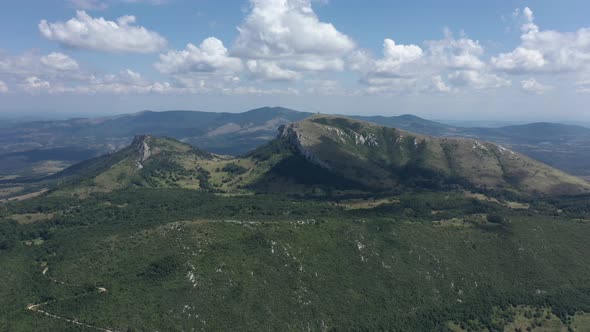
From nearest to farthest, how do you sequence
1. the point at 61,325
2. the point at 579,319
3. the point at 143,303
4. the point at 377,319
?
the point at 61,325 < the point at 143,303 < the point at 377,319 < the point at 579,319

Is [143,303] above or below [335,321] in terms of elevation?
above

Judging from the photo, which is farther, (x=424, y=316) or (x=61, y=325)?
(x=424, y=316)

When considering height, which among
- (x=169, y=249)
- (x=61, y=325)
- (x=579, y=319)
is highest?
(x=169, y=249)

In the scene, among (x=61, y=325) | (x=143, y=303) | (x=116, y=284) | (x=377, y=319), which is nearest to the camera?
(x=61, y=325)

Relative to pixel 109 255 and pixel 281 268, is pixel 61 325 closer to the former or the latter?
pixel 109 255

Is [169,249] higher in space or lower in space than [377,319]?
higher

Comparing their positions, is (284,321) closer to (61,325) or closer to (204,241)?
(204,241)

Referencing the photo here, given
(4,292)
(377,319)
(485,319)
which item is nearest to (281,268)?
(377,319)

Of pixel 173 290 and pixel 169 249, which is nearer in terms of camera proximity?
pixel 173 290

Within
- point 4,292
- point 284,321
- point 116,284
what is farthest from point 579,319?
point 4,292
